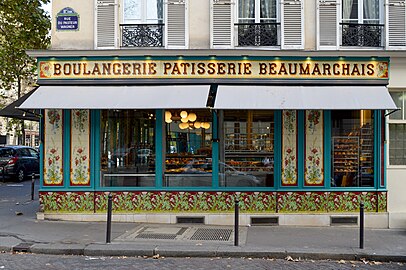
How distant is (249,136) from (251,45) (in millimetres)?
2281

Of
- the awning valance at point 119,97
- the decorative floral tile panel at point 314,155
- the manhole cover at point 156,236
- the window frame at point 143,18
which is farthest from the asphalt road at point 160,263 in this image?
the window frame at point 143,18

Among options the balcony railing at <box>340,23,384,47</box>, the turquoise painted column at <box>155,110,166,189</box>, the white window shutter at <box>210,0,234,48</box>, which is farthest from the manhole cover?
the balcony railing at <box>340,23,384,47</box>

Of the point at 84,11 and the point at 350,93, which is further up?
the point at 84,11

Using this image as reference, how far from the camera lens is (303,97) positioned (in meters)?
10.7

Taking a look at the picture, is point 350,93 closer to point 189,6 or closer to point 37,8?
point 189,6

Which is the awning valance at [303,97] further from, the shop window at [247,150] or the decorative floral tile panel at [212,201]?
the decorative floral tile panel at [212,201]

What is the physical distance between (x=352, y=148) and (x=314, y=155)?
103 cm

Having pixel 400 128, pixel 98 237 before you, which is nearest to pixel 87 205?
pixel 98 237

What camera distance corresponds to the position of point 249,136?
1184cm

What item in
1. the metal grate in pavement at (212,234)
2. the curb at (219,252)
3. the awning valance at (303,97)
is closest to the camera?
the curb at (219,252)

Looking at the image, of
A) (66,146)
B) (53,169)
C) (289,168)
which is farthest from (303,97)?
(53,169)

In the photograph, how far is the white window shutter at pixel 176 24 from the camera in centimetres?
1151

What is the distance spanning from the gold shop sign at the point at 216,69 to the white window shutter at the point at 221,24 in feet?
1.55

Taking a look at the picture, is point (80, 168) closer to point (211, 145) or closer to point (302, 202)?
point (211, 145)
